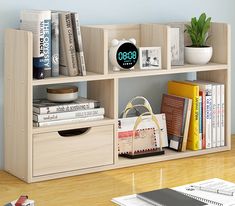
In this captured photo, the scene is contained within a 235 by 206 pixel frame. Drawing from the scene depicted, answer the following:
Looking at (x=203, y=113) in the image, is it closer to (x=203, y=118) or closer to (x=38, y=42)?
(x=203, y=118)

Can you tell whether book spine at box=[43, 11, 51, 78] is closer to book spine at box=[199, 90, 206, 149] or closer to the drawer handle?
the drawer handle

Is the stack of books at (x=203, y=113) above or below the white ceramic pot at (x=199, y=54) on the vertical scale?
below

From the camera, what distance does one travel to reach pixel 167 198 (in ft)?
7.18

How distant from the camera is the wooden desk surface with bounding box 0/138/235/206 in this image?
7.68ft

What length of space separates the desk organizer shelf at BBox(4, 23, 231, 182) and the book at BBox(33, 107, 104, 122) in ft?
0.13

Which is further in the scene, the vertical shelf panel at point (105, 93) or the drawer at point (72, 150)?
the vertical shelf panel at point (105, 93)

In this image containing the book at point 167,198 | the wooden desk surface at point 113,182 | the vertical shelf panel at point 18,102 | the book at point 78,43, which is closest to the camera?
the book at point 167,198

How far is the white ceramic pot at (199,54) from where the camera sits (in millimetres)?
2941

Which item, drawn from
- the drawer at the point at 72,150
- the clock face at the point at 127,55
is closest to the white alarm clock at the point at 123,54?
the clock face at the point at 127,55

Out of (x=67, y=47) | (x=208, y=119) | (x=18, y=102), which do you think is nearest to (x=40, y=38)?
(x=67, y=47)

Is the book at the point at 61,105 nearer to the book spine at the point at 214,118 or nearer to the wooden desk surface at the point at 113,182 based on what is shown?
the wooden desk surface at the point at 113,182

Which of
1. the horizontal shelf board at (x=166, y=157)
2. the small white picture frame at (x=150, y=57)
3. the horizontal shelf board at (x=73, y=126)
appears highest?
the small white picture frame at (x=150, y=57)

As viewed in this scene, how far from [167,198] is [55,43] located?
2.46ft

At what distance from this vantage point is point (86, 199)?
232 centimetres
